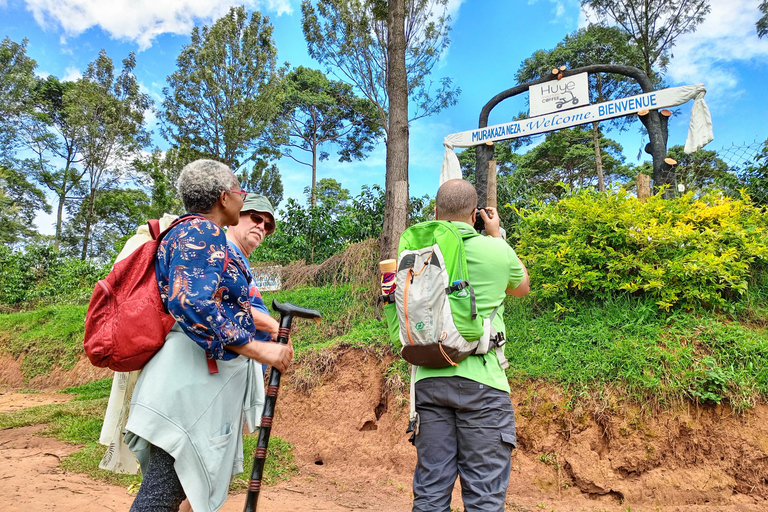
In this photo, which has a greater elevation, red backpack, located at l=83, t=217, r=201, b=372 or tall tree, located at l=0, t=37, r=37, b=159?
tall tree, located at l=0, t=37, r=37, b=159

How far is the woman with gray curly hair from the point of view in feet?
5.19

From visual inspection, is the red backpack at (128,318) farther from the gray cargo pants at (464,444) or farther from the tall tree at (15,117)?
the tall tree at (15,117)

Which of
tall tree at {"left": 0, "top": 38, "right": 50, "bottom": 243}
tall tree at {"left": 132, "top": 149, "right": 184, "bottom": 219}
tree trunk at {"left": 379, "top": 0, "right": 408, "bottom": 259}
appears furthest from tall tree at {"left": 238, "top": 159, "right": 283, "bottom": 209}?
tree trunk at {"left": 379, "top": 0, "right": 408, "bottom": 259}

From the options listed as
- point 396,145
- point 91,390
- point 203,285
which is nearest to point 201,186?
point 203,285

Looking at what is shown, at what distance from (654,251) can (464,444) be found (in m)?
3.45

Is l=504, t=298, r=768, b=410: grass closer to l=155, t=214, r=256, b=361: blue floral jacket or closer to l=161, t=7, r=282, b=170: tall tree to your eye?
l=155, t=214, r=256, b=361: blue floral jacket

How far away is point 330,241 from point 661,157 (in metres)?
6.35

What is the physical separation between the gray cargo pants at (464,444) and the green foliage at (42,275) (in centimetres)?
1441

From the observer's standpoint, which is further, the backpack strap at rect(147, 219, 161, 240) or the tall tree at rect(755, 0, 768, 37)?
the tall tree at rect(755, 0, 768, 37)

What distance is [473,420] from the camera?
1.97 metres

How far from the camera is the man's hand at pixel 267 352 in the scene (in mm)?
1716

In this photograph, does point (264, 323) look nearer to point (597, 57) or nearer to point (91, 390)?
point (91, 390)

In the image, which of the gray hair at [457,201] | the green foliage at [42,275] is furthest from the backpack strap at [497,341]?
the green foliage at [42,275]

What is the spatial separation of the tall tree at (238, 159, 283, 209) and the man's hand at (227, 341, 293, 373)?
2411 cm
